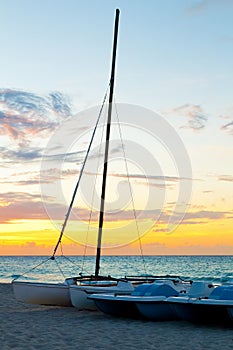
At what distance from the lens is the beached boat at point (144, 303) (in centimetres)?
1827

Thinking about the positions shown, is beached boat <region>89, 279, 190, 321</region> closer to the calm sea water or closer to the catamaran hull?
the catamaran hull

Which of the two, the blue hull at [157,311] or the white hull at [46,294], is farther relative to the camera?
the white hull at [46,294]

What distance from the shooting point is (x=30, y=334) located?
624 inches

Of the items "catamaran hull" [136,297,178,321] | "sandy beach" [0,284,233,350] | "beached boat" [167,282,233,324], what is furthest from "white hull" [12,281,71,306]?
"beached boat" [167,282,233,324]

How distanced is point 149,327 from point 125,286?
13.6 feet

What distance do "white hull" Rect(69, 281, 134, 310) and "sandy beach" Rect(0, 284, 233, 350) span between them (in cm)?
54

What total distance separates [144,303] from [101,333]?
101 inches

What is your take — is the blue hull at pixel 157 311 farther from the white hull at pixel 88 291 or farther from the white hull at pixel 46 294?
the white hull at pixel 46 294

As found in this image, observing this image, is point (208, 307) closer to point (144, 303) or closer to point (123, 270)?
point (144, 303)

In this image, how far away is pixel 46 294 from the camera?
22844 mm

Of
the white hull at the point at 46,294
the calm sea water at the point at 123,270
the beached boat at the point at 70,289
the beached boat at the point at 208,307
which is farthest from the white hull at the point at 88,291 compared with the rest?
the calm sea water at the point at 123,270

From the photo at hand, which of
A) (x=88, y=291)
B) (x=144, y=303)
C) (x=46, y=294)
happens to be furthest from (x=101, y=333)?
(x=46, y=294)

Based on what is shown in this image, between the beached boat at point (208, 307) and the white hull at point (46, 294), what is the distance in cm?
626

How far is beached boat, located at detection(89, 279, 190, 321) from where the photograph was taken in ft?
59.9
